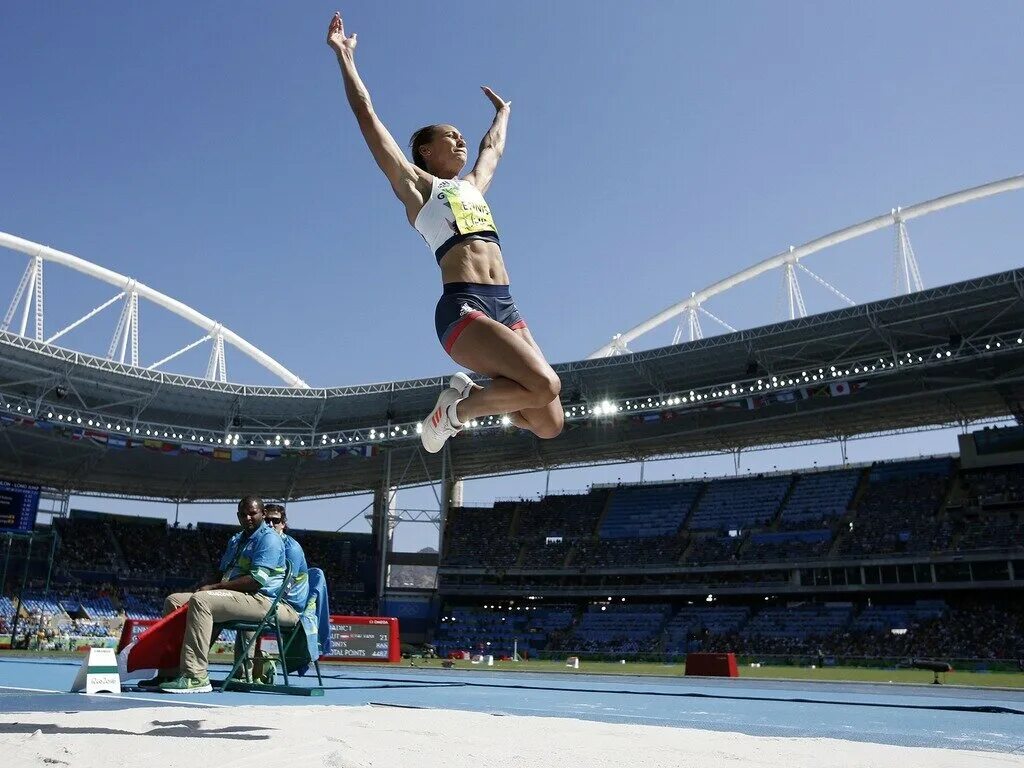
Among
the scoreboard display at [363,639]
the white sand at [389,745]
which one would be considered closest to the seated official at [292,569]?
the white sand at [389,745]

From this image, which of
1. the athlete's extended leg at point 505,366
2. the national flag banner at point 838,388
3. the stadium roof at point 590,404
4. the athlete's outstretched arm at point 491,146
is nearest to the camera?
the athlete's extended leg at point 505,366

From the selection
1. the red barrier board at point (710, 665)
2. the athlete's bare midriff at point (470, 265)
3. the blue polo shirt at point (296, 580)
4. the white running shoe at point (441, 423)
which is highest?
the athlete's bare midriff at point (470, 265)

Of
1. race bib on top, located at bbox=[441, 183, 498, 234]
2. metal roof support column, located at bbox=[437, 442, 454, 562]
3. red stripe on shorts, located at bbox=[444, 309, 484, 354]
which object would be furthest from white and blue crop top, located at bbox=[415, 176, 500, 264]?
metal roof support column, located at bbox=[437, 442, 454, 562]

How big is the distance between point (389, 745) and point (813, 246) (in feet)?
157

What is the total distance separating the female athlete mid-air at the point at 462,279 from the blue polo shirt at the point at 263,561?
210 cm

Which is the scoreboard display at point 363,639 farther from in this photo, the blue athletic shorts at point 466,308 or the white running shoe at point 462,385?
the blue athletic shorts at point 466,308

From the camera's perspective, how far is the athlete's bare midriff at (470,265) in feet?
16.4

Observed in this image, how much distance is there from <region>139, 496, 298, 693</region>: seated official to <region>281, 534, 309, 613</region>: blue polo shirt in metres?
0.09

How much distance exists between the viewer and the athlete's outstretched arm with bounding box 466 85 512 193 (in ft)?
19.2

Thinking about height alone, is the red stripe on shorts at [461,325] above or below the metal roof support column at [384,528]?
below

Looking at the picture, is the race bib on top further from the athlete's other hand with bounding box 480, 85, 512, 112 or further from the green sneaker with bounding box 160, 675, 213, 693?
the green sneaker with bounding box 160, 675, 213, 693

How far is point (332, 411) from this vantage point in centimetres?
4228

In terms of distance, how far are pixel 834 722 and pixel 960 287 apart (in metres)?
28.2

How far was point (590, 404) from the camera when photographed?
3922 cm
